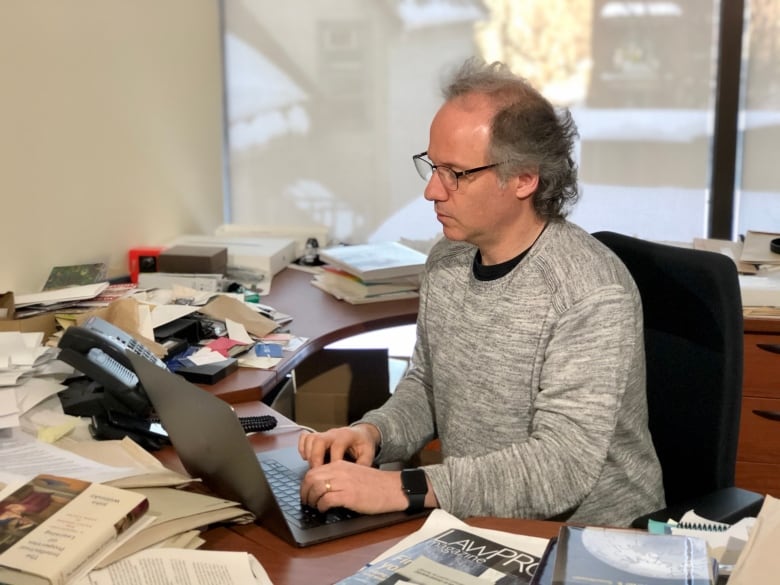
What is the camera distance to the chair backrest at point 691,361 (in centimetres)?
158

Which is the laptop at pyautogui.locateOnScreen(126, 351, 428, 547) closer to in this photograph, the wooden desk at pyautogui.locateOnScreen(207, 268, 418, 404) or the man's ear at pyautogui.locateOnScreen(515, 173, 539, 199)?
the wooden desk at pyautogui.locateOnScreen(207, 268, 418, 404)

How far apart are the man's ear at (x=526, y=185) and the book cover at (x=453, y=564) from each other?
24.6 inches

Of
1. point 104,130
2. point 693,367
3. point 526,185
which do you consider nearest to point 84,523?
point 526,185

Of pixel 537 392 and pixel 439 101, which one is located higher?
pixel 439 101

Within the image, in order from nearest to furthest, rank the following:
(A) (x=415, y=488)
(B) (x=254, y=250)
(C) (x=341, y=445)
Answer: (A) (x=415, y=488), (C) (x=341, y=445), (B) (x=254, y=250)

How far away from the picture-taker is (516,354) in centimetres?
159

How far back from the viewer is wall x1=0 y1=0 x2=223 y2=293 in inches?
Answer: 94.3

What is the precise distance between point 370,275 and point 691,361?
1.22 m

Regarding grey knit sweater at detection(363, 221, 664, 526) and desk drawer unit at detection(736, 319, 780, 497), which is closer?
grey knit sweater at detection(363, 221, 664, 526)

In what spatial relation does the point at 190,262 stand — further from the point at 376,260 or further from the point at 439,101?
the point at 439,101

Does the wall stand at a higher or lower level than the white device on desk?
higher

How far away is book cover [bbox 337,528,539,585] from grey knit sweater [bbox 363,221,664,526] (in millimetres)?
177

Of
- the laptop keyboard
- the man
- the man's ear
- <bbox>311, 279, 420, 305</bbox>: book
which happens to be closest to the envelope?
<bbox>311, 279, 420, 305</bbox>: book

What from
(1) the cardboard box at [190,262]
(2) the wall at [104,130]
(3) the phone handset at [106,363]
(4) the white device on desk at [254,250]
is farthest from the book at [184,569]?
(4) the white device on desk at [254,250]
